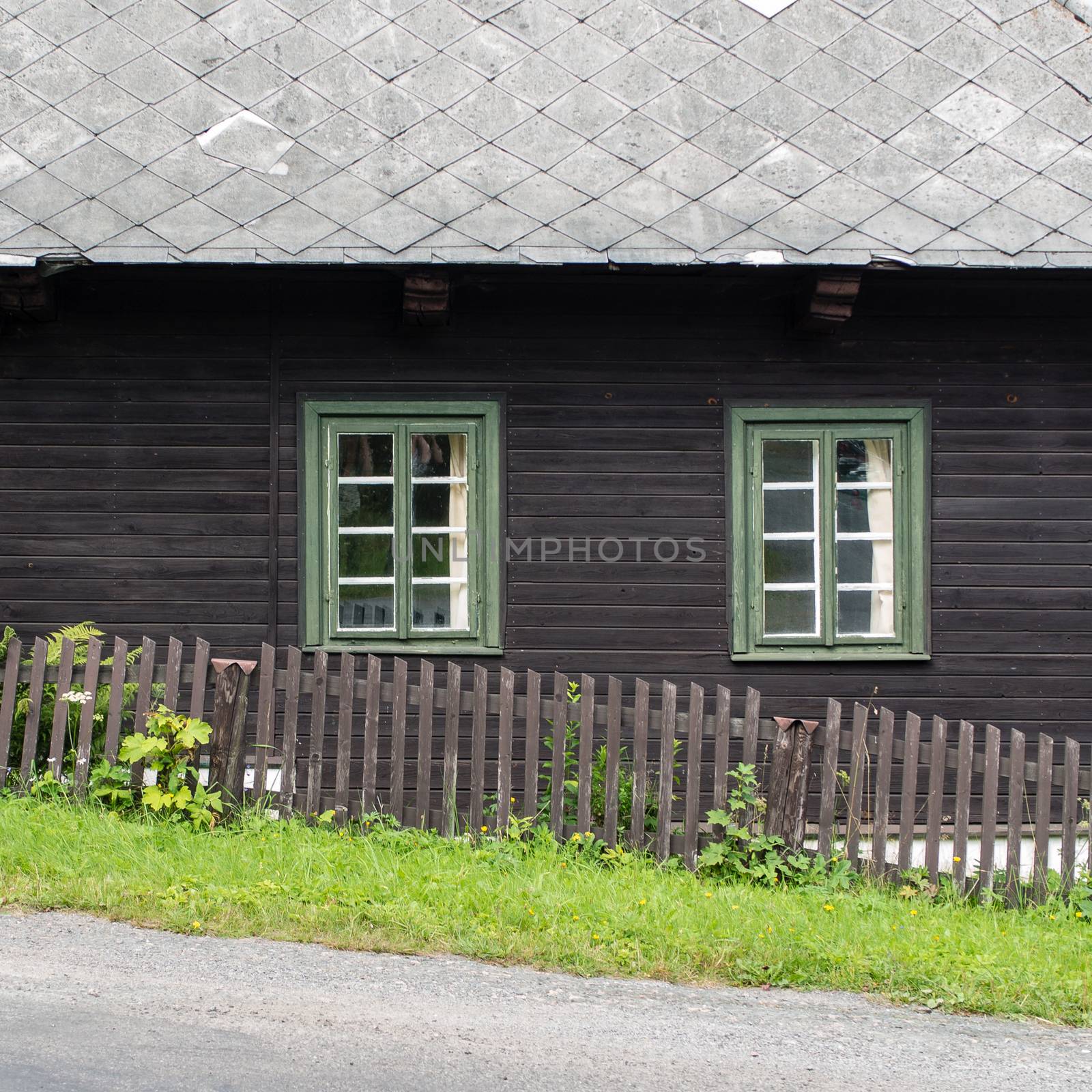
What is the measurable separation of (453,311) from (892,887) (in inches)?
168

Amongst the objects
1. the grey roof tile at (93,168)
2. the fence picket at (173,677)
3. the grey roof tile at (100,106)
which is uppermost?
the grey roof tile at (100,106)

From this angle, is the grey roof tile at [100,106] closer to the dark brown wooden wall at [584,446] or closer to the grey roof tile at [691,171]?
the dark brown wooden wall at [584,446]

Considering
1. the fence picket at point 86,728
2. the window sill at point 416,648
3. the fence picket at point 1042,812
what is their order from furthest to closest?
the window sill at point 416,648, the fence picket at point 86,728, the fence picket at point 1042,812

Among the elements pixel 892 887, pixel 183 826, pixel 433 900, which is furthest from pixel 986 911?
pixel 183 826

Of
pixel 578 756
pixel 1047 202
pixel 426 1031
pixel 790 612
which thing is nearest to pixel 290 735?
pixel 578 756

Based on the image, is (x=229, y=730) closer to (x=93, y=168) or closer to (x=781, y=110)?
(x=93, y=168)

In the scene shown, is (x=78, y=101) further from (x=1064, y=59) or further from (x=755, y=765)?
(x=1064, y=59)

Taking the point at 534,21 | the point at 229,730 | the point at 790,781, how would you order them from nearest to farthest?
the point at 790,781
the point at 229,730
the point at 534,21

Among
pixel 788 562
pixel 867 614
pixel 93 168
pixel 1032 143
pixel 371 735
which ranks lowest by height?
pixel 371 735

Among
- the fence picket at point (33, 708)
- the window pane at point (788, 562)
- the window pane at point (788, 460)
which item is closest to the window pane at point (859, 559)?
the window pane at point (788, 562)

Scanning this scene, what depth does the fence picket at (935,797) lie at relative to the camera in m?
5.45

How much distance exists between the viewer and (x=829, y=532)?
716 centimetres

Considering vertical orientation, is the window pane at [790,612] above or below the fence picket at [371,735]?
above

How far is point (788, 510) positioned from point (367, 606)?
9.08 feet
